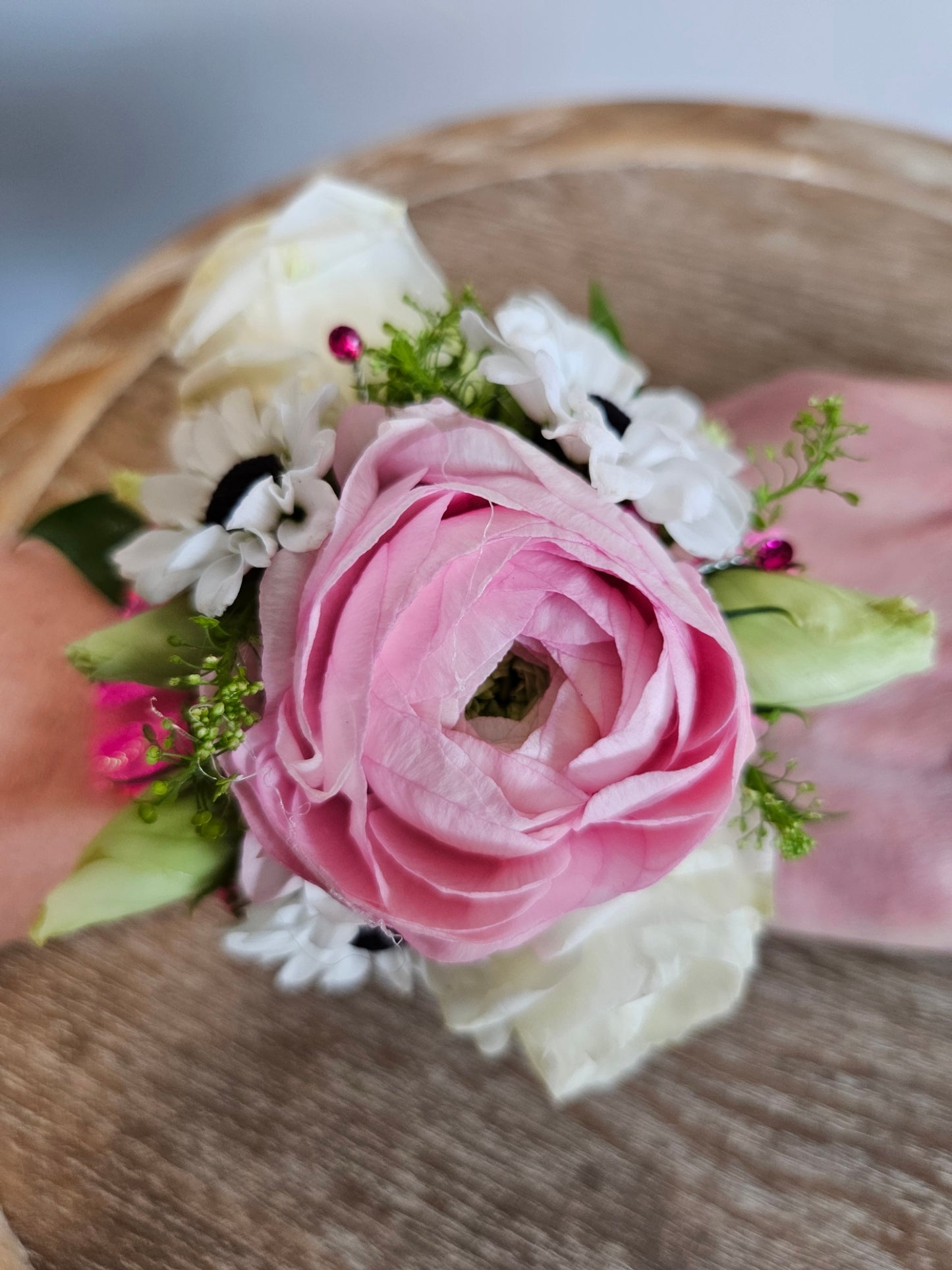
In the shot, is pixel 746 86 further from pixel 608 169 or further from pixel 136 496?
pixel 136 496

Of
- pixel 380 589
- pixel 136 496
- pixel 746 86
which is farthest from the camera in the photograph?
pixel 746 86

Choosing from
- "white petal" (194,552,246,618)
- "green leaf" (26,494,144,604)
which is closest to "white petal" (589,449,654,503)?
"white petal" (194,552,246,618)

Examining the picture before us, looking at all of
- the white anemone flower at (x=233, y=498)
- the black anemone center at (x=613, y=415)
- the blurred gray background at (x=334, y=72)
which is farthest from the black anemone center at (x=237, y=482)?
the blurred gray background at (x=334, y=72)

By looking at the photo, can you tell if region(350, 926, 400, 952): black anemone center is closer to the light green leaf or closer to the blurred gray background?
the light green leaf

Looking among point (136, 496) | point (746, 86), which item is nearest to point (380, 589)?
point (136, 496)

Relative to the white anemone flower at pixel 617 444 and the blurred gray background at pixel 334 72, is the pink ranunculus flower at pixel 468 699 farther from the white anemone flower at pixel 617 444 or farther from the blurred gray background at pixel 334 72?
the blurred gray background at pixel 334 72

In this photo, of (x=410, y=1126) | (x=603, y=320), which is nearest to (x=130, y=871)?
(x=410, y=1126)

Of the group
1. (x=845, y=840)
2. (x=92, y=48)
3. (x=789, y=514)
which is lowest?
(x=845, y=840)
